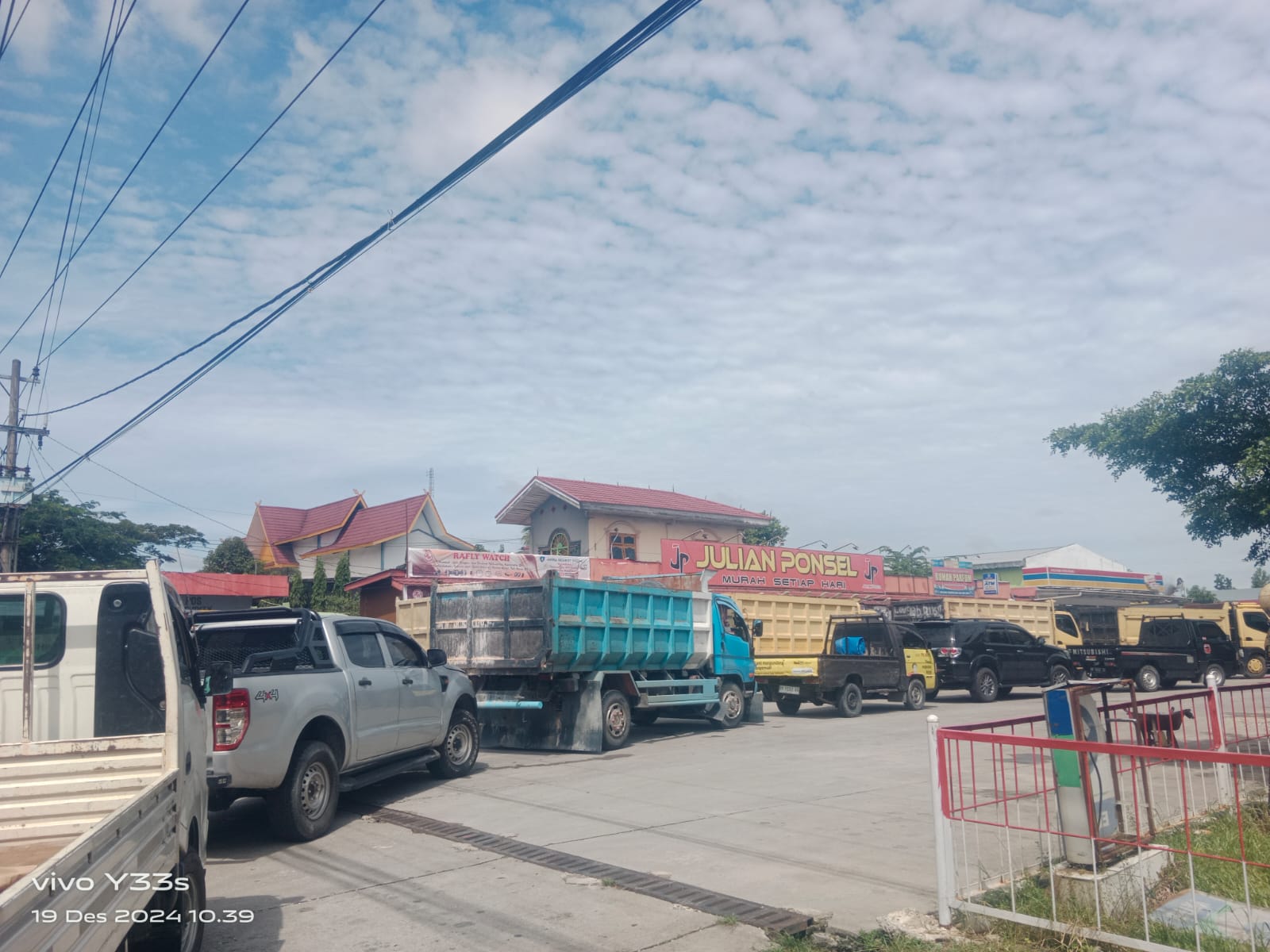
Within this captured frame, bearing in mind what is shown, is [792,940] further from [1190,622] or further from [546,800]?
[1190,622]

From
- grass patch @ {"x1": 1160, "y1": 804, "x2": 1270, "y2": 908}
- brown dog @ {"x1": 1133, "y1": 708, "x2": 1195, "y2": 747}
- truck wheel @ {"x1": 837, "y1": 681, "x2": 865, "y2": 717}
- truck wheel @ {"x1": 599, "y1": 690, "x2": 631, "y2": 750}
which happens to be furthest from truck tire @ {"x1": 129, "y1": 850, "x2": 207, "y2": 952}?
truck wheel @ {"x1": 837, "y1": 681, "x2": 865, "y2": 717}

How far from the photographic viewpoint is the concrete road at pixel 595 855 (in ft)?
19.4

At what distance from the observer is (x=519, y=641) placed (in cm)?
1357

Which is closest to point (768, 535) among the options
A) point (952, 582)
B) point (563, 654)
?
point (952, 582)

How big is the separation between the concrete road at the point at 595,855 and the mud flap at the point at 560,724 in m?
0.58

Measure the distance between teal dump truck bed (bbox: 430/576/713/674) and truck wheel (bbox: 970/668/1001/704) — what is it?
31.1 ft

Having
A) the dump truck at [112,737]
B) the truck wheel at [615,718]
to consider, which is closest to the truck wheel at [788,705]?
the truck wheel at [615,718]

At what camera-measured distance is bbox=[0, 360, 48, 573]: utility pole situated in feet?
75.8

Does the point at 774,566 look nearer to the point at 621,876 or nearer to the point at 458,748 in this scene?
the point at 458,748

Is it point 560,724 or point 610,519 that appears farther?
point 610,519

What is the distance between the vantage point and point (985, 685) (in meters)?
22.4

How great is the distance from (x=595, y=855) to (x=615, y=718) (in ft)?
21.9

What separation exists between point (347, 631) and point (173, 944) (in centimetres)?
519

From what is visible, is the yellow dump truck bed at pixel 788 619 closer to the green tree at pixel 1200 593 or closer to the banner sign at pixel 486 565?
the banner sign at pixel 486 565
